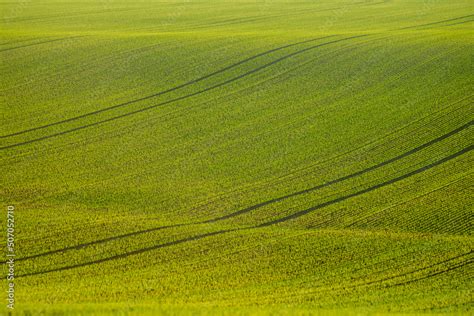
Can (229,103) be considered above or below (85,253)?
above

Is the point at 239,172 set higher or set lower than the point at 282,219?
higher

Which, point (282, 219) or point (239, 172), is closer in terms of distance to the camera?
point (282, 219)

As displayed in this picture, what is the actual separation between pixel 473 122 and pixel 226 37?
54.9 ft

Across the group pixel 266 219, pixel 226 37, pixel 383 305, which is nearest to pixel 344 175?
pixel 266 219

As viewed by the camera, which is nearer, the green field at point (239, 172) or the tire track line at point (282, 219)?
the green field at point (239, 172)

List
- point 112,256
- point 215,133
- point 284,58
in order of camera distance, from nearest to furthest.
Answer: point 112,256, point 215,133, point 284,58

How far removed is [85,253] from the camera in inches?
577

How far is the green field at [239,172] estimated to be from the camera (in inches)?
529

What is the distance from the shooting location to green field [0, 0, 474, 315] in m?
13.4

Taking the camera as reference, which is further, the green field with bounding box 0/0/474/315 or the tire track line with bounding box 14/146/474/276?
the tire track line with bounding box 14/146/474/276

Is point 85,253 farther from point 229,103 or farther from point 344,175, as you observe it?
point 229,103

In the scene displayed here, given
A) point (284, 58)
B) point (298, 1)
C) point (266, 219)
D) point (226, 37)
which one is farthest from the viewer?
point (298, 1)

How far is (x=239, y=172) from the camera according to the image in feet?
64.2

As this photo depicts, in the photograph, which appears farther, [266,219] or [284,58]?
[284,58]
